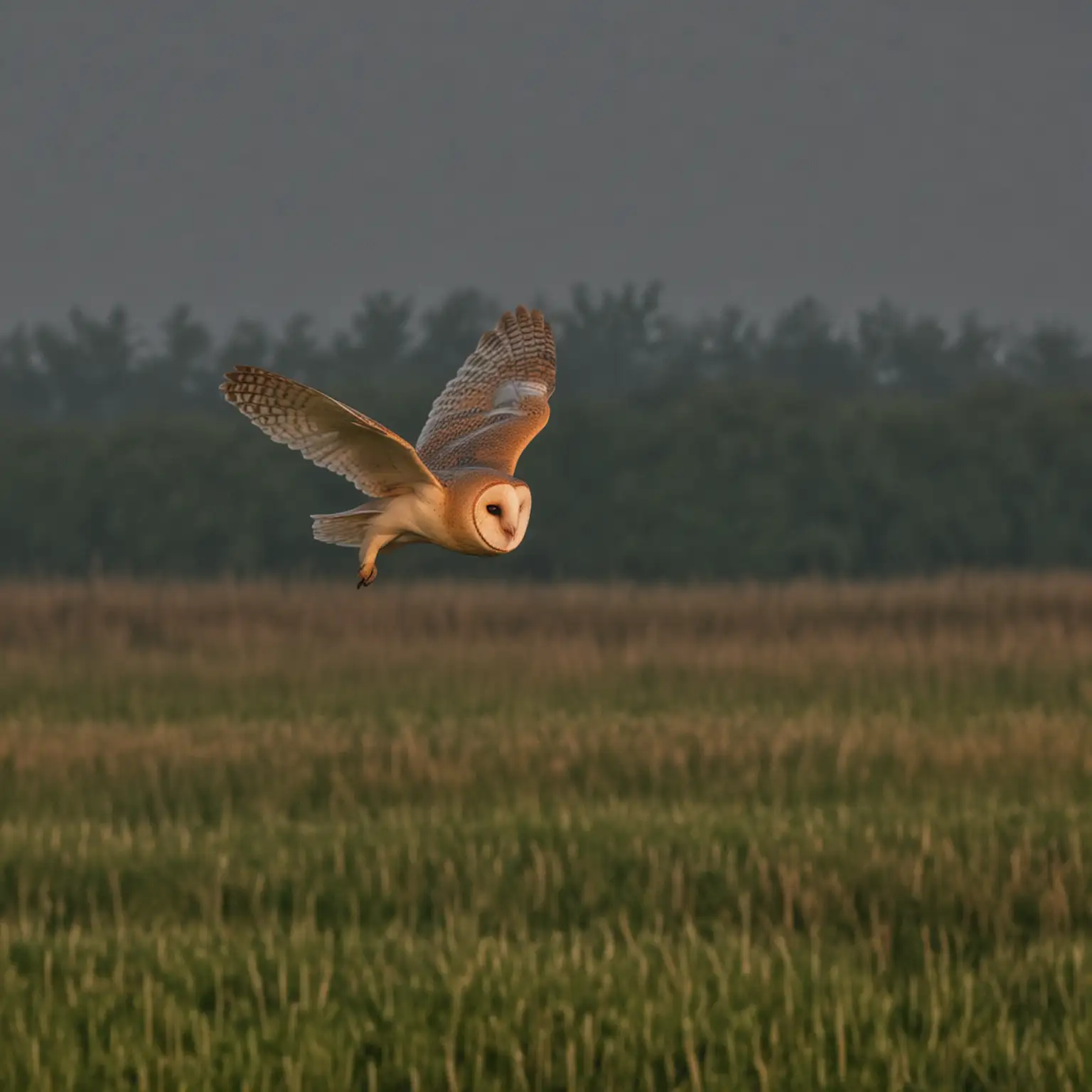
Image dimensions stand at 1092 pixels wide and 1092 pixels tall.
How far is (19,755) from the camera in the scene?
49.1ft

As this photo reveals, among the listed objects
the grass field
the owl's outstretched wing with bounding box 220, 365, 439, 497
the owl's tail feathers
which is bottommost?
the grass field

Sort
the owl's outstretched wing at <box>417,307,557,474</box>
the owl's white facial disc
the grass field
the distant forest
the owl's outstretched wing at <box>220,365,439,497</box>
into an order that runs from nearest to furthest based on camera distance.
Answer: the owl's white facial disc → the owl's outstretched wing at <box>220,365,439,497</box> → the owl's outstretched wing at <box>417,307,557,474</box> → the grass field → the distant forest

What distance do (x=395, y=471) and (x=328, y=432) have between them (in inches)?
4.9

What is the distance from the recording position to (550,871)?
35.6 ft

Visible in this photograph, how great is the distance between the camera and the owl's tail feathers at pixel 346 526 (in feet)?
7.55

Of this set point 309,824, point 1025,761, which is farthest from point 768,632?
point 309,824

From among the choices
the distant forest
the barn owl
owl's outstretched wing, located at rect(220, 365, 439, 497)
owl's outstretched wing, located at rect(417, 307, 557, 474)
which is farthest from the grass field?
the distant forest

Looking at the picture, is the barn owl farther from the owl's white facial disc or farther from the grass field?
the grass field

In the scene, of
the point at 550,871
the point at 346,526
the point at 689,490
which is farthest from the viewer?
the point at 689,490

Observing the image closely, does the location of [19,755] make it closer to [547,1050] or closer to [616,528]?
[547,1050]

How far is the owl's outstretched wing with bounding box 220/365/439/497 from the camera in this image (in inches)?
87.0

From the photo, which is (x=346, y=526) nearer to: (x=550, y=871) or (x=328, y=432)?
(x=328, y=432)

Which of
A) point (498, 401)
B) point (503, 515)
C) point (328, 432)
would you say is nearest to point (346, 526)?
point (328, 432)

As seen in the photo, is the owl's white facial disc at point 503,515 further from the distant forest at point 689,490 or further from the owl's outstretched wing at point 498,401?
the distant forest at point 689,490
